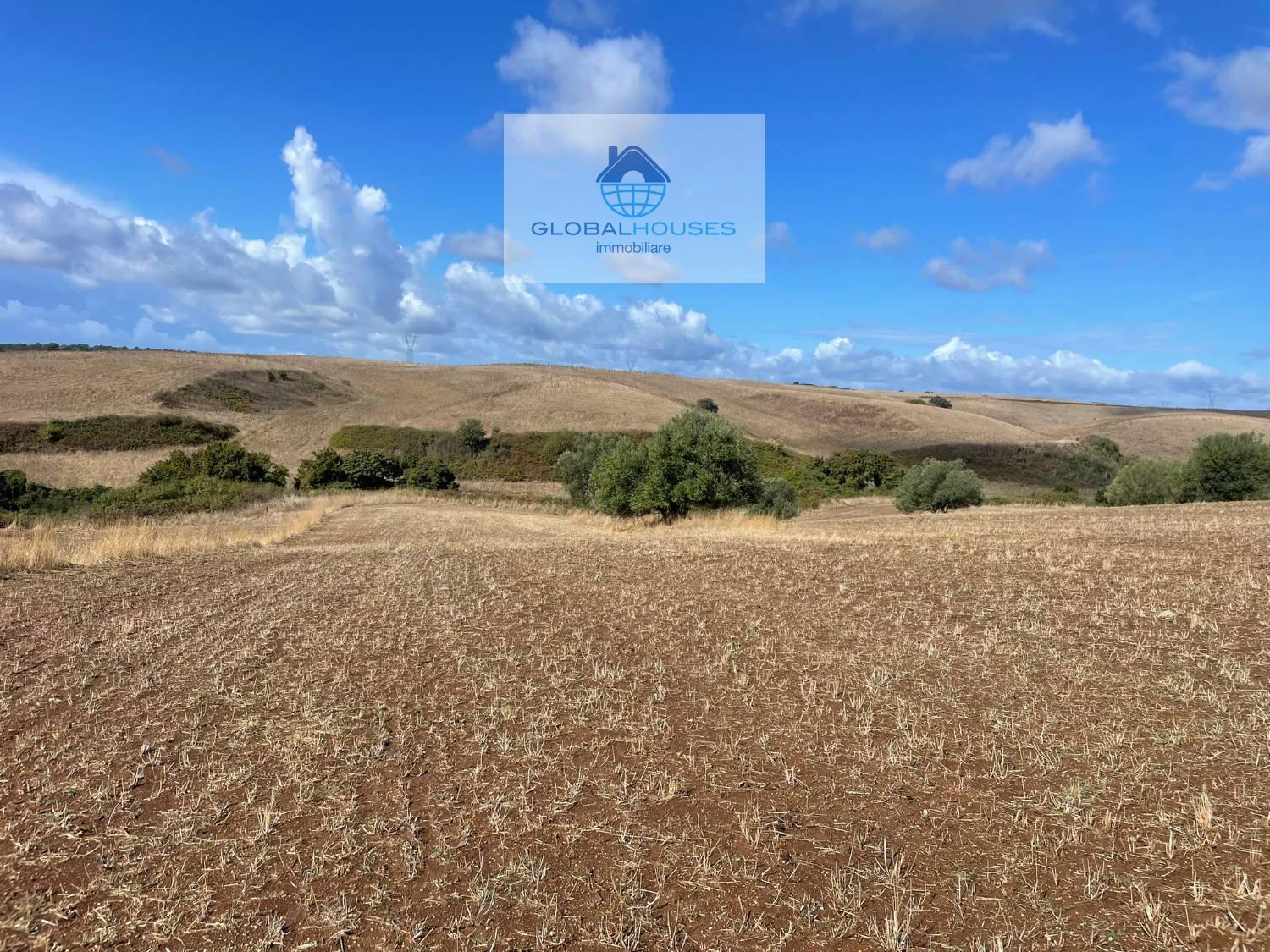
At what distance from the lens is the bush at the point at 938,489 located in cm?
4381

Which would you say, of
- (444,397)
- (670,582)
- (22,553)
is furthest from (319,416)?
(670,582)

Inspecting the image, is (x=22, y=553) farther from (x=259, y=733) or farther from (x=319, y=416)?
(x=319, y=416)

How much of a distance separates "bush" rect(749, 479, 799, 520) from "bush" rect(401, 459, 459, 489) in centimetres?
2749

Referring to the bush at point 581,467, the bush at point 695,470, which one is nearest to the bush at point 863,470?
the bush at point 581,467

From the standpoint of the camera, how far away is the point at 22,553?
1625 cm

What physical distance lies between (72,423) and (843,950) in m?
86.7

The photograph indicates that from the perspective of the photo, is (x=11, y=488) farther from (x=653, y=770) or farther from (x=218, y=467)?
(x=653, y=770)

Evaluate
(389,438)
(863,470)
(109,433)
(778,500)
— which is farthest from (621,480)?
(109,433)

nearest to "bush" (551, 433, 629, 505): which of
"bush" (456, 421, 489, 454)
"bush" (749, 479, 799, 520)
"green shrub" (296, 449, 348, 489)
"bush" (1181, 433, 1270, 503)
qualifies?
"bush" (749, 479, 799, 520)

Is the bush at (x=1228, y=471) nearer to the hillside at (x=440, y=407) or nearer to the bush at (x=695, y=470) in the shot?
the bush at (x=695, y=470)

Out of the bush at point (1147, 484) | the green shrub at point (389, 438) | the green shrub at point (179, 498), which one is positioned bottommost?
the green shrub at point (179, 498)

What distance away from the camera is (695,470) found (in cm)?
3198

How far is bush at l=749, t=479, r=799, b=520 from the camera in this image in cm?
3825

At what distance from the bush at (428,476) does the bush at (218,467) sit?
9212 millimetres
